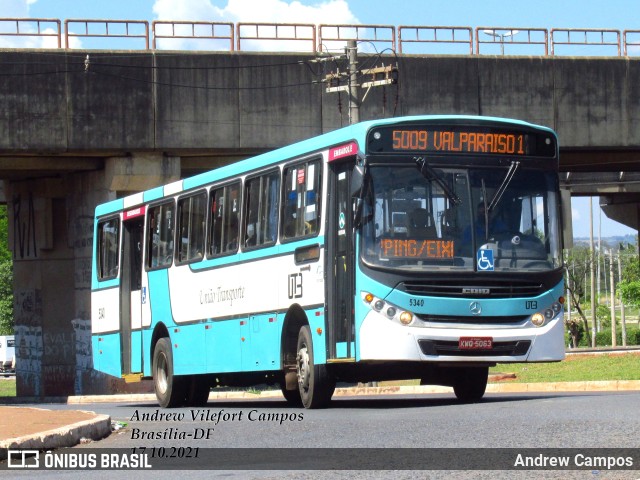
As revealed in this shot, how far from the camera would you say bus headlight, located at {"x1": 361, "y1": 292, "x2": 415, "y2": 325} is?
53.5ft

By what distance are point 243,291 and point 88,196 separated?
58.9 feet

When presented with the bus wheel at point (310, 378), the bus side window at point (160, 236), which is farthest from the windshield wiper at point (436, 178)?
the bus side window at point (160, 236)

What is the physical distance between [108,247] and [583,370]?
13997 millimetres

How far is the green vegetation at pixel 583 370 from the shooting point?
29.8 m

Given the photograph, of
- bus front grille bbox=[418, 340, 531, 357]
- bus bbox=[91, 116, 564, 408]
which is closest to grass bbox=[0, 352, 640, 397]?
bus bbox=[91, 116, 564, 408]

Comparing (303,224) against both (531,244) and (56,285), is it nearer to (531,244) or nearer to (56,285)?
(531,244)

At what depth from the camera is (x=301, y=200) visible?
17.6 m

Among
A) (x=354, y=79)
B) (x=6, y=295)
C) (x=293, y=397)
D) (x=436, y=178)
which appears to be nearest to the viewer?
(x=436, y=178)

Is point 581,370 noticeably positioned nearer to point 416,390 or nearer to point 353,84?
point 416,390

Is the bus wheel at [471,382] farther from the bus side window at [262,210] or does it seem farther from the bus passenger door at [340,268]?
the bus side window at [262,210]

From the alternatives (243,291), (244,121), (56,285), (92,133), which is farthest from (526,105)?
(243,291)

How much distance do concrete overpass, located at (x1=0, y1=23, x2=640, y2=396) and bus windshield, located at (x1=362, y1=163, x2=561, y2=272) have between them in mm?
17503

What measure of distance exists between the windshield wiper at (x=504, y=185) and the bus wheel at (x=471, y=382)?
112 inches

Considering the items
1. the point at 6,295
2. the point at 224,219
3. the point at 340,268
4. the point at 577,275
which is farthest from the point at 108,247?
the point at 6,295
